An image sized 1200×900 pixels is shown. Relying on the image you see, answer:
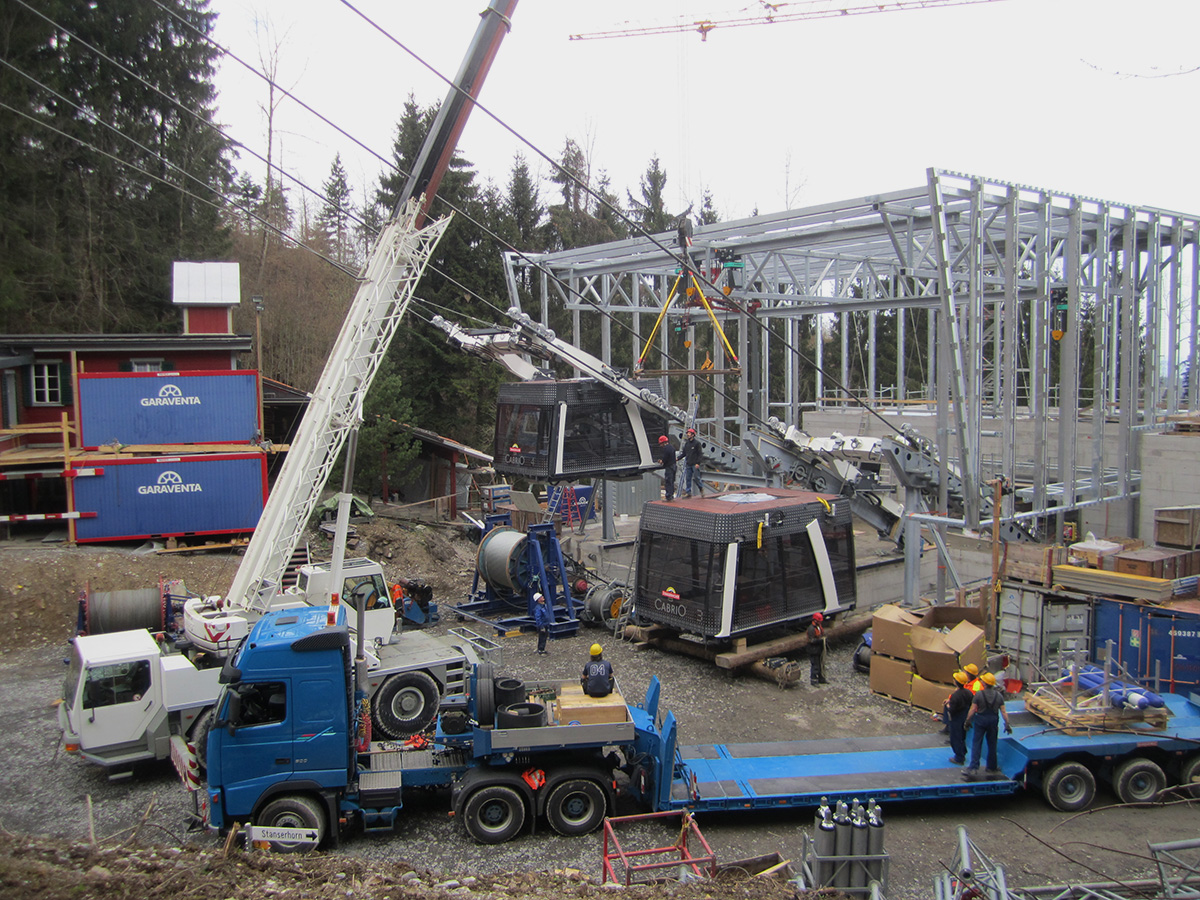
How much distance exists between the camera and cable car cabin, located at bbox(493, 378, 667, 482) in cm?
1600

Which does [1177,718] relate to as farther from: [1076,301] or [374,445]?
[374,445]

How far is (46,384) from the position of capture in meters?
22.0

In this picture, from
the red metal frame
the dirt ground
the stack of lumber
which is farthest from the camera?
the stack of lumber

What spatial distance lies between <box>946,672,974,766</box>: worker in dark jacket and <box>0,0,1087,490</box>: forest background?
15.2m

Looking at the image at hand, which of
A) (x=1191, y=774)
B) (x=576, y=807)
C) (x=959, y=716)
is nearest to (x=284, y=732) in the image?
(x=576, y=807)

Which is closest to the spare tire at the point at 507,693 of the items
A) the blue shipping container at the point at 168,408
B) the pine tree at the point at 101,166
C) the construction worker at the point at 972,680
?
the construction worker at the point at 972,680

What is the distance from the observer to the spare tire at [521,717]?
796 centimetres

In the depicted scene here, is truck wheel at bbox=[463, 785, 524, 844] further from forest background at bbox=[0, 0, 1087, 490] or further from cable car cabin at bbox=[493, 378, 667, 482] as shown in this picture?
forest background at bbox=[0, 0, 1087, 490]

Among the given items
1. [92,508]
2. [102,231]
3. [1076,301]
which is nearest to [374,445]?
[92,508]

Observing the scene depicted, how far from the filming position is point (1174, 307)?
677 inches

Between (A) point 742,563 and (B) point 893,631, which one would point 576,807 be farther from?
(B) point 893,631

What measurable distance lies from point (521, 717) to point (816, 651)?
225 inches

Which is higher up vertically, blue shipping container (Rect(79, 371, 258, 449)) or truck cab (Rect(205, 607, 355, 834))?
blue shipping container (Rect(79, 371, 258, 449))

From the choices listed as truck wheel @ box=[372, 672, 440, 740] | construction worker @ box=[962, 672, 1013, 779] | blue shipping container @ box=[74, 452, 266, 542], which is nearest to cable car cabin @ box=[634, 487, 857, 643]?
truck wheel @ box=[372, 672, 440, 740]
